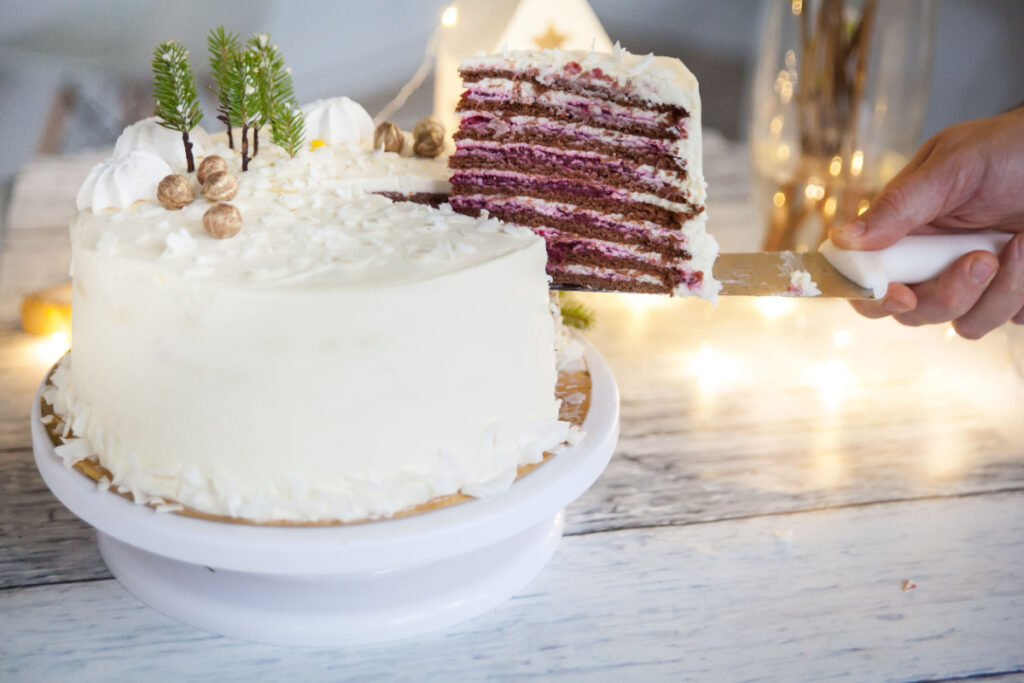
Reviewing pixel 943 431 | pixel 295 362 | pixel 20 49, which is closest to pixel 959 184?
pixel 943 431

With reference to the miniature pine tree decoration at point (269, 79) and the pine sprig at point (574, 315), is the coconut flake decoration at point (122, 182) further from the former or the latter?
the pine sprig at point (574, 315)

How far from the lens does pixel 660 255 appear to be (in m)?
1.87

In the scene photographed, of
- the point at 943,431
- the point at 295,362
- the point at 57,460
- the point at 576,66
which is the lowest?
the point at 943,431

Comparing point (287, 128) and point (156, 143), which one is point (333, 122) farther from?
point (156, 143)

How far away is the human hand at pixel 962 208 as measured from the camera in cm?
206

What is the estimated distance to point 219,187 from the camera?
165 centimetres

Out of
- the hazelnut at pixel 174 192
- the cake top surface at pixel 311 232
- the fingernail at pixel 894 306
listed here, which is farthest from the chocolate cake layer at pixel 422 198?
the fingernail at pixel 894 306

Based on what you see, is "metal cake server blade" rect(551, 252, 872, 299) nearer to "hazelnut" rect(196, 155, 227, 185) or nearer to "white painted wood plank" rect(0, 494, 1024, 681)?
"white painted wood plank" rect(0, 494, 1024, 681)

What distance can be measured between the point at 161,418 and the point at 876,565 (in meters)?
1.41

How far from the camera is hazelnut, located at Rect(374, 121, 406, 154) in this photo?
2025 millimetres

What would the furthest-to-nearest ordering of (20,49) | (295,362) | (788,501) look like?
1. (20,49)
2. (788,501)
3. (295,362)

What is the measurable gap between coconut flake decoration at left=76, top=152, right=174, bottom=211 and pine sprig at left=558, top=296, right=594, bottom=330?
1.03m

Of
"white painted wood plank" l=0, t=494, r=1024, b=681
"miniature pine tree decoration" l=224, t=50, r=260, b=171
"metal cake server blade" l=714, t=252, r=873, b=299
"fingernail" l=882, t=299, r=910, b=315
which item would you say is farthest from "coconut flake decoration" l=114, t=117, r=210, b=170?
"fingernail" l=882, t=299, r=910, b=315

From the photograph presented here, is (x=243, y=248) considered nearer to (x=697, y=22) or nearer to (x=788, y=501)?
(x=788, y=501)
